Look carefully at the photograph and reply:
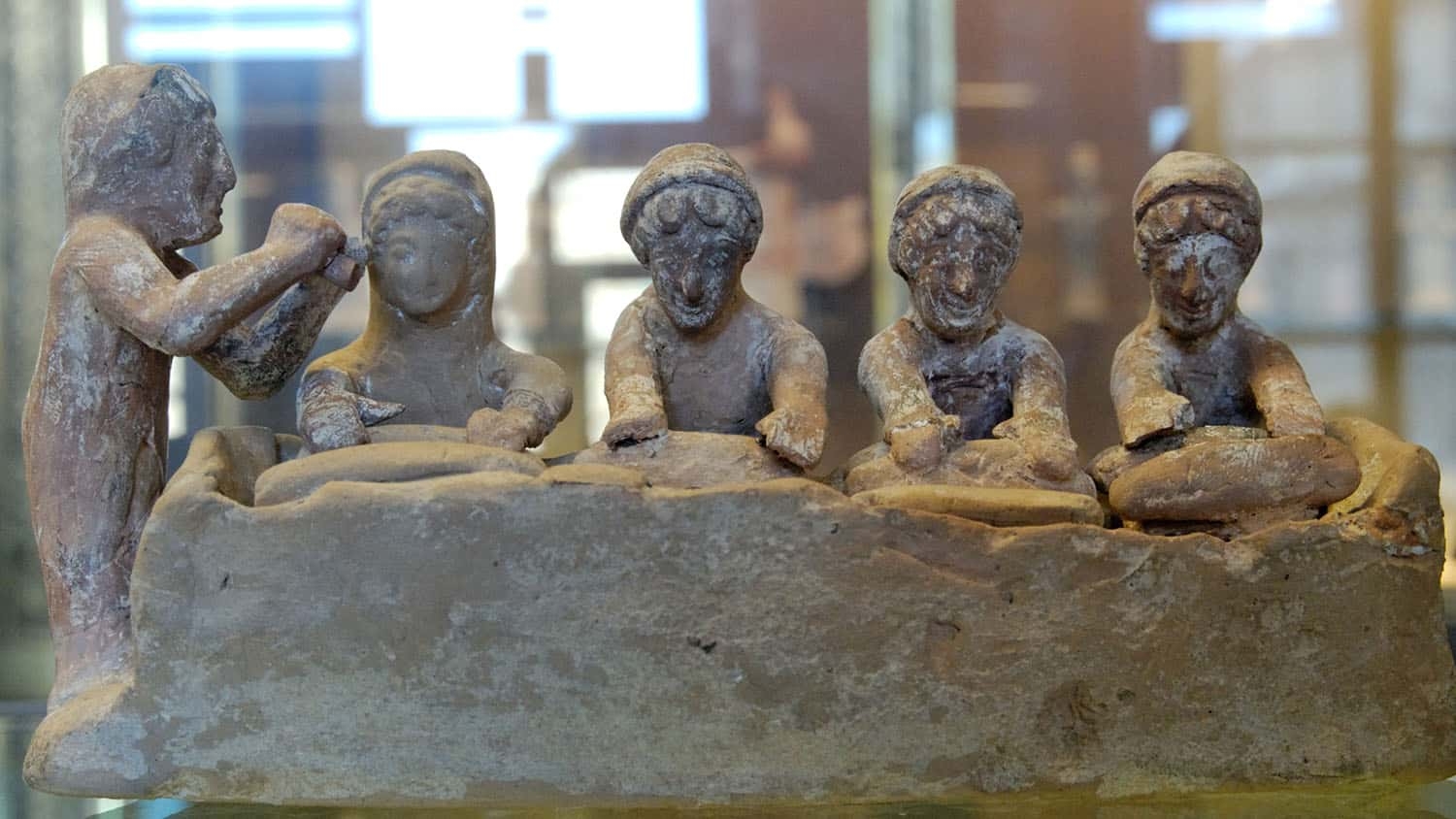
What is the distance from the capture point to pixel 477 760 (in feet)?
8.63

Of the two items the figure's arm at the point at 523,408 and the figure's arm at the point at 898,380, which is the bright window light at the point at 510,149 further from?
the figure's arm at the point at 898,380

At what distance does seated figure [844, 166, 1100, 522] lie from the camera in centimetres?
287

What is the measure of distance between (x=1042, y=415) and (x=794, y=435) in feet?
1.79

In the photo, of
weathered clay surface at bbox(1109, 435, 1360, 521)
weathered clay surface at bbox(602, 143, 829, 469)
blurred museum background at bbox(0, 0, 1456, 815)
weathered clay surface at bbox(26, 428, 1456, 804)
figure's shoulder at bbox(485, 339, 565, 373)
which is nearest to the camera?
weathered clay surface at bbox(26, 428, 1456, 804)

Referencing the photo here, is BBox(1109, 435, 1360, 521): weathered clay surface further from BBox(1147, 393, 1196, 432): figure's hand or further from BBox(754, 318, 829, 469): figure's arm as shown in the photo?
BBox(754, 318, 829, 469): figure's arm

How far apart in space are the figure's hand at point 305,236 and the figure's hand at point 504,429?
17.7 inches

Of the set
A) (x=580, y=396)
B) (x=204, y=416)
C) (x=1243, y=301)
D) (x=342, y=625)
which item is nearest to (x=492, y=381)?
(x=342, y=625)

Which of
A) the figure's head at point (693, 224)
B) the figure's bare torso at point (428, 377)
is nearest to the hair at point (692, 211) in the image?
the figure's head at point (693, 224)

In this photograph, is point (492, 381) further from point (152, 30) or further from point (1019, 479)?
point (152, 30)

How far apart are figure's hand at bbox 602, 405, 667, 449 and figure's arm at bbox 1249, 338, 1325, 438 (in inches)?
50.1

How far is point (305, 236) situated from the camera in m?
2.92

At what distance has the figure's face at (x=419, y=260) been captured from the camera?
120 inches

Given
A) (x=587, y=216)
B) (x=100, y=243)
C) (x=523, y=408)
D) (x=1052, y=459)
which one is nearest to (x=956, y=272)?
(x=1052, y=459)

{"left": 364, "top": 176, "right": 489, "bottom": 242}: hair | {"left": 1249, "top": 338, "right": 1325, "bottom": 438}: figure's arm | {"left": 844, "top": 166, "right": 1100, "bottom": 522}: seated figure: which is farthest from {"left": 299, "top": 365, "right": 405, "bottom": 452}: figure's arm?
{"left": 1249, "top": 338, "right": 1325, "bottom": 438}: figure's arm
